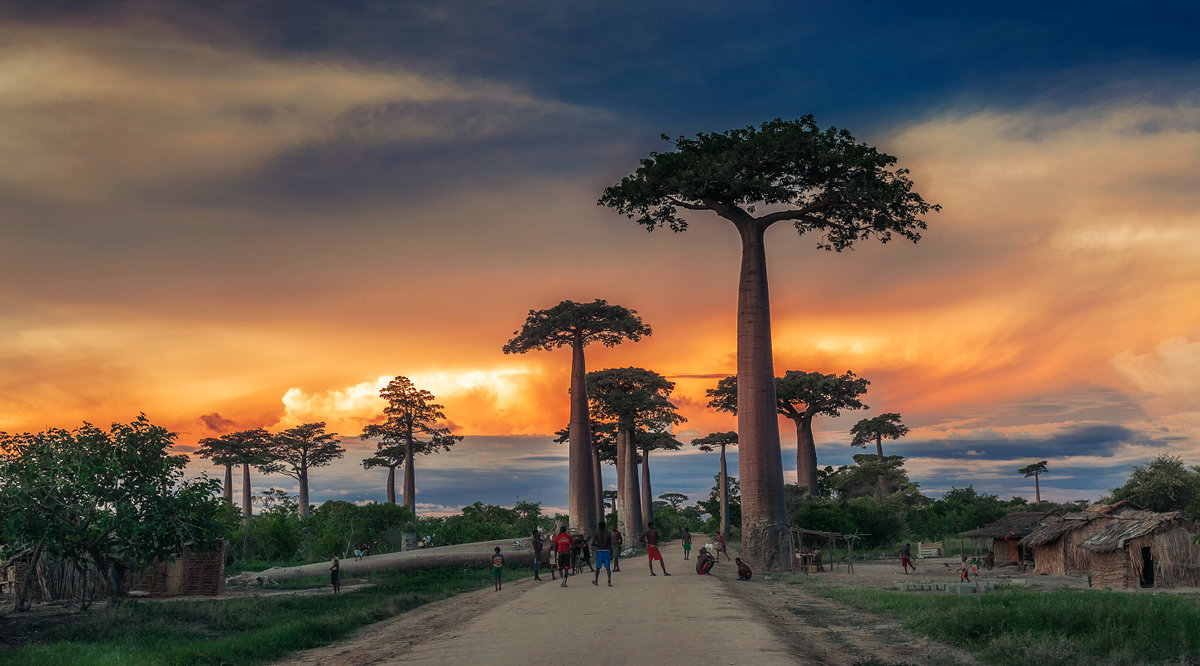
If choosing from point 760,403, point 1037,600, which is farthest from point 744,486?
point 1037,600

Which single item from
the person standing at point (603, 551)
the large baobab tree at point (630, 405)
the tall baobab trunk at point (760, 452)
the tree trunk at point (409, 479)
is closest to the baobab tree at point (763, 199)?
the tall baobab trunk at point (760, 452)

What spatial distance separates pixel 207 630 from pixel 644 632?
38.2 ft

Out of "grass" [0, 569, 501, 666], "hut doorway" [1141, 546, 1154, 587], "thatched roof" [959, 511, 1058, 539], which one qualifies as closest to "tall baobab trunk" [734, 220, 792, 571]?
"hut doorway" [1141, 546, 1154, 587]

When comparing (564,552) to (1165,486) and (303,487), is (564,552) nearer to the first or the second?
(1165,486)

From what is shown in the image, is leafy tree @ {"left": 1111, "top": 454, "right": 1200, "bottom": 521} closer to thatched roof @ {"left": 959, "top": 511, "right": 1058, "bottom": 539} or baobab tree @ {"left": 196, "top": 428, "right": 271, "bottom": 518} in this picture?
thatched roof @ {"left": 959, "top": 511, "right": 1058, "bottom": 539}

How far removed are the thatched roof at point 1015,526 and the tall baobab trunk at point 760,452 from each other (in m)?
20.1

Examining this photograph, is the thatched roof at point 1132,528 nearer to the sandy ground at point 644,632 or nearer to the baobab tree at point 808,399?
the sandy ground at point 644,632

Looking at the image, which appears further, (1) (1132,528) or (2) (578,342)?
(2) (578,342)

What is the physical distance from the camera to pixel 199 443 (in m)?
86.4

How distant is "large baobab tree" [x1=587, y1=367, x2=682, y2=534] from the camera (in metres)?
67.6

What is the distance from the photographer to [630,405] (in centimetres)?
6738

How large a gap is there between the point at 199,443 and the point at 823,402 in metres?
60.0

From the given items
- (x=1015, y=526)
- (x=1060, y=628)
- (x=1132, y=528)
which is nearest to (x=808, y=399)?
(x=1015, y=526)

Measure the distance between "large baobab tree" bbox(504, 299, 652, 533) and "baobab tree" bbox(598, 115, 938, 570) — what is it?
675 inches
